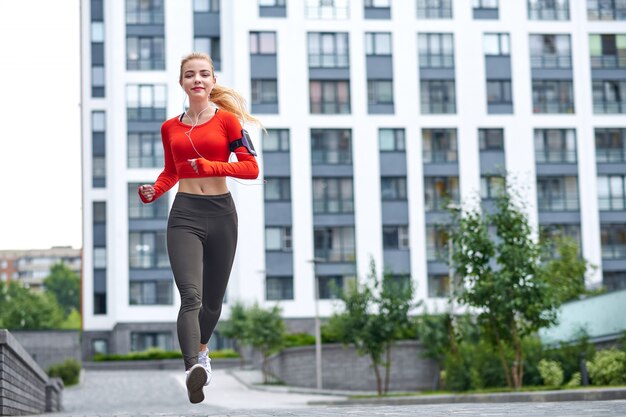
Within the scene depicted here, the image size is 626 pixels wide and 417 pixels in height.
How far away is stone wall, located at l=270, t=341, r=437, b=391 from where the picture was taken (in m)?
44.1

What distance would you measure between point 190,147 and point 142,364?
203 ft

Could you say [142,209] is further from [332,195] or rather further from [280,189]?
[332,195]

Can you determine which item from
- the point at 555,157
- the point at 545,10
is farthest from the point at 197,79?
the point at 545,10

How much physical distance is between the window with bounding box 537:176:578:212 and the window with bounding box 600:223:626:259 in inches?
93.9

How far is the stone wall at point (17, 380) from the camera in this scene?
1433 cm

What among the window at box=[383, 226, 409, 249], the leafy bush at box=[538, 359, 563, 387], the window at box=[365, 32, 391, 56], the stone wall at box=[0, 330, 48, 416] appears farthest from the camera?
the window at box=[365, 32, 391, 56]

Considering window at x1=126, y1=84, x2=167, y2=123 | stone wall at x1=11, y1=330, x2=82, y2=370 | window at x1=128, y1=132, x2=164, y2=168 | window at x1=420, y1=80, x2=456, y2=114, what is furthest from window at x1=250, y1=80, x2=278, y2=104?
stone wall at x1=11, y1=330, x2=82, y2=370

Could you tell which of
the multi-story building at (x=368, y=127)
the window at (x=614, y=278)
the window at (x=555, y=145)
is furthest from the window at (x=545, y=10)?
the window at (x=614, y=278)

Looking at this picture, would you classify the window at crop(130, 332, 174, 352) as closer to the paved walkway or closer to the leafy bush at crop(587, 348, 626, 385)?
the paved walkway

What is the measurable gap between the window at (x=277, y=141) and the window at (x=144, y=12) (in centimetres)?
1211

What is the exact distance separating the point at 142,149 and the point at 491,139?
74.8 ft

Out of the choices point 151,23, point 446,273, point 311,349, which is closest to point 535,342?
point 311,349

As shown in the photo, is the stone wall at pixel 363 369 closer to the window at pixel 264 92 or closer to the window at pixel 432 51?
the window at pixel 264 92

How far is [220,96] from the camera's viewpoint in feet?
28.3
